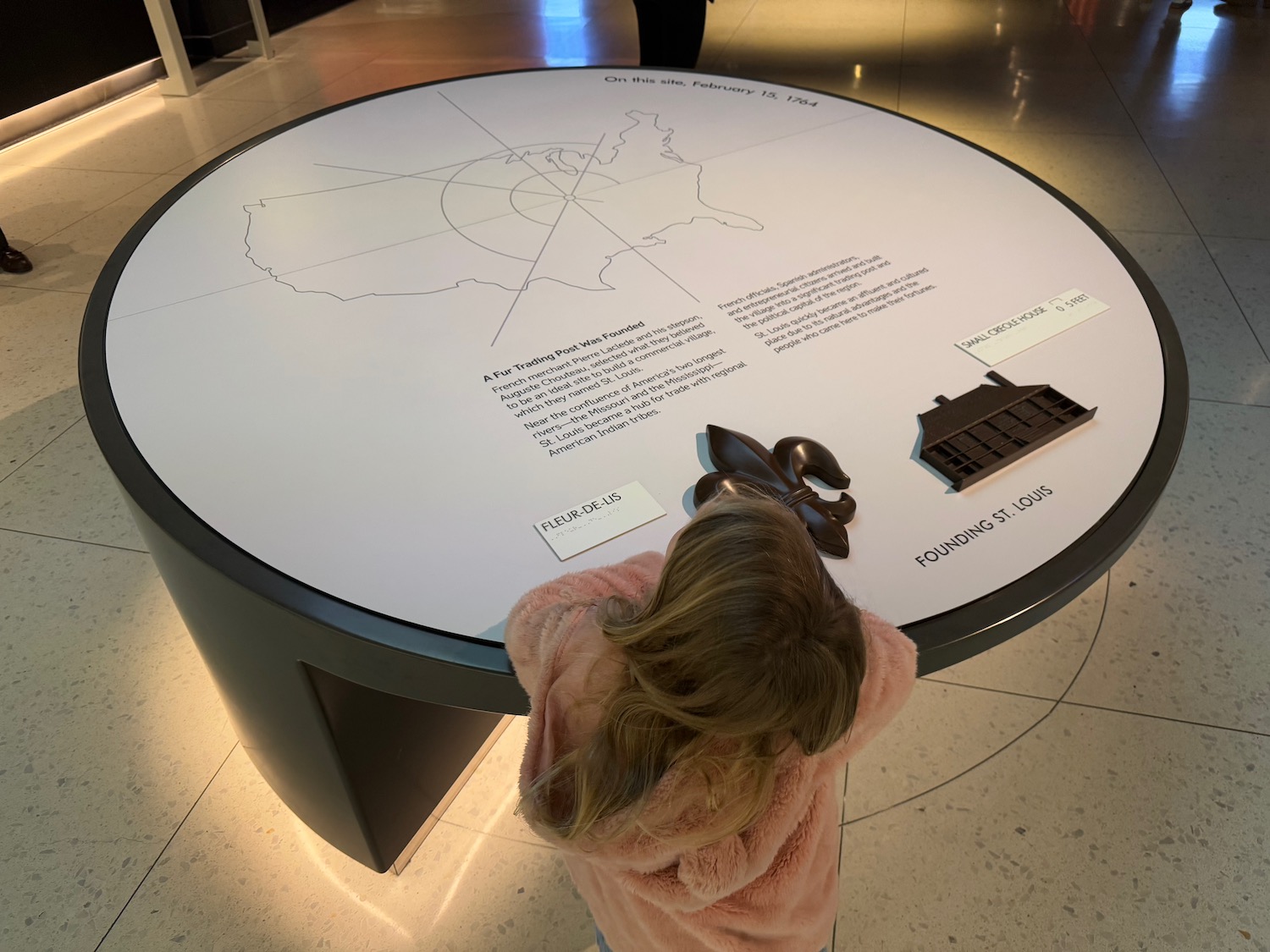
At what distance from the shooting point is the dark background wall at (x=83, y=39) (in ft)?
A: 12.1

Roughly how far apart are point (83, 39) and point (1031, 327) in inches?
174

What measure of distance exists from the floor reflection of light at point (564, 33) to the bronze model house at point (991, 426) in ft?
12.9

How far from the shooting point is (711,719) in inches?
25.1

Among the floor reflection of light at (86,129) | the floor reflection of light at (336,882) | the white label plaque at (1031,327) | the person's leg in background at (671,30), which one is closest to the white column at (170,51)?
the floor reflection of light at (86,129)

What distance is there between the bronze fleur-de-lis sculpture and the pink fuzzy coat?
0.16 metres

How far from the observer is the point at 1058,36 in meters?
5.08

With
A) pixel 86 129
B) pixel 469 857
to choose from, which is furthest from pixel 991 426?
pixel 86 129

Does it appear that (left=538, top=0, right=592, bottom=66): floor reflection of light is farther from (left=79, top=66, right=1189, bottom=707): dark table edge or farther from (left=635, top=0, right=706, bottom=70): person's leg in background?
(left=79, top=66, right=1189, bottom=707): dark table edge

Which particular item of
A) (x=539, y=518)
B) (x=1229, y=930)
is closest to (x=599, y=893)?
(x=539, y=518)

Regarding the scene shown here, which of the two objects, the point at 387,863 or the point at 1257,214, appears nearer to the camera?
the point at 387,863

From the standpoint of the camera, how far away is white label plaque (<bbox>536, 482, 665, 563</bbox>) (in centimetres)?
104

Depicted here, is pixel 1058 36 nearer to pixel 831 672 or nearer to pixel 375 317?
pixel 375 317

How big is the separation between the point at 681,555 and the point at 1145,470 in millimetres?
774

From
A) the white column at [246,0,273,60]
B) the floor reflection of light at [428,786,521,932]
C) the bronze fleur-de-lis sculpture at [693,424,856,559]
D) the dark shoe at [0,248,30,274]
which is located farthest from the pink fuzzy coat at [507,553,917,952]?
the white column at [246,0,273,60]
